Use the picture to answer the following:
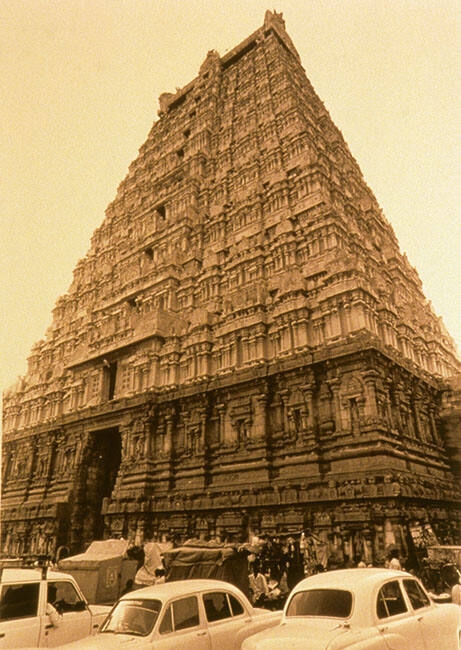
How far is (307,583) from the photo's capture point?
7.12 m

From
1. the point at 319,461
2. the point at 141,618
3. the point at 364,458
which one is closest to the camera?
the point at 141,618

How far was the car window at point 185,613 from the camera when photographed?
6971 millimetres

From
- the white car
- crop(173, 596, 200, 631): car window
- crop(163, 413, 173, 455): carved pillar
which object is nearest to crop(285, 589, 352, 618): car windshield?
the white car

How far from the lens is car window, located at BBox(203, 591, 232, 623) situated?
743 cm

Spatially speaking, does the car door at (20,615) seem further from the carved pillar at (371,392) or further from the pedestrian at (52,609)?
the carved pillar at (371,392)

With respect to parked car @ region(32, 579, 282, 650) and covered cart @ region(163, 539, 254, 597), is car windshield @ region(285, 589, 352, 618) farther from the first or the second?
covered cart @ region(163, 539, 254, 597)

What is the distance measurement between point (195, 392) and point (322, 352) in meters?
7.26

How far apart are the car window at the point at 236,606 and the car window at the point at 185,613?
794 mm

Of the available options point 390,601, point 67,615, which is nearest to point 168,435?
point 67,615

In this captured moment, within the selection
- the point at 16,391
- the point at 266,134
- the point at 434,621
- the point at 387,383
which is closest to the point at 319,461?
the point at 387,383

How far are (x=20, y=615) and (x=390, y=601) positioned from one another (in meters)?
5.97

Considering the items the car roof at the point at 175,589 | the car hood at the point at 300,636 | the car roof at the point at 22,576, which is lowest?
the car hood at the point at 300,636

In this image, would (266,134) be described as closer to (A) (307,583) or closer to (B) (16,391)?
(B) (16,391)

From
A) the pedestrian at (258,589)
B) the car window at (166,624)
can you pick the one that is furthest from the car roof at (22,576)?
the pedestrian at (258,589)
